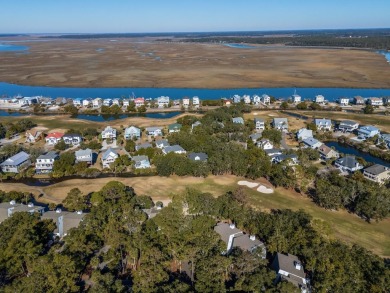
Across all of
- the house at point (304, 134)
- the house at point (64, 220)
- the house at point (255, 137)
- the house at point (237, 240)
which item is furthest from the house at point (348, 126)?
the house at point (64, 220)

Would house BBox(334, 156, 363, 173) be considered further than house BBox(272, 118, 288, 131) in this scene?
No

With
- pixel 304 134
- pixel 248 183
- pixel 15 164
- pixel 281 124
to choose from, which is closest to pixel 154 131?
pixel 15 164

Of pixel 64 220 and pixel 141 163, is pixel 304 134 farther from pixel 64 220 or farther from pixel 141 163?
pixel 64 220

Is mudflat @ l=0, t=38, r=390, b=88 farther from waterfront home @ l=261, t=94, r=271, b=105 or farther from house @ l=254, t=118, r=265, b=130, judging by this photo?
→ house @ l=254, t=118, r=265, b=130

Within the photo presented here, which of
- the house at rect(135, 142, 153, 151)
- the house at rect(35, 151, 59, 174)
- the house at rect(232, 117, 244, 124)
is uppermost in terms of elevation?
the house at rect(232, 117, 244, 124)

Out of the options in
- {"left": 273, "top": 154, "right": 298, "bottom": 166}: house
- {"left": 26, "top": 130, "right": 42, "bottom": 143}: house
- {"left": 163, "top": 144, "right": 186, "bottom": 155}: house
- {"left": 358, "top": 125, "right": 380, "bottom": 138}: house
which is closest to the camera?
{"left": 273, "top": 154, "right": 298, "bottom": 166}: house

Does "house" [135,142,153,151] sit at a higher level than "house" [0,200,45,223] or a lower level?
lower

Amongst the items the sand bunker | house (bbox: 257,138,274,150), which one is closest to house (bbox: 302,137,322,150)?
house (bbox: 257,138,274,150)

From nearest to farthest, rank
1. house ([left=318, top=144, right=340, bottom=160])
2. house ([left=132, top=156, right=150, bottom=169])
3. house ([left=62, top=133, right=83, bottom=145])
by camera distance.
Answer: house ([left=132, top=156, right=150, bottom=169]), house ([left=318, top=144, right=340, bottom=160]), house ([left=62, top=133, right=83, bottom=145])
